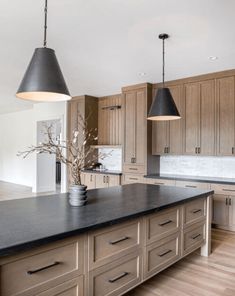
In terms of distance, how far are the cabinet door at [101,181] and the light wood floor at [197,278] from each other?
2.94 metres

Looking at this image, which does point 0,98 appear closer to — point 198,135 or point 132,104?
point 132,104

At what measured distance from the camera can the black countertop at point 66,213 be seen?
1465 millimetres

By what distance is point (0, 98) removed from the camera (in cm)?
730

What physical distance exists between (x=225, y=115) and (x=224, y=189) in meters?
1.28

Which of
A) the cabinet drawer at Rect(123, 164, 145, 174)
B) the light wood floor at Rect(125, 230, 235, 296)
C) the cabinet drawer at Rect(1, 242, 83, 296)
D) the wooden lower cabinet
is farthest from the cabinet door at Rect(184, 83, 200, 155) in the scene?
the cabinet drawer at Rect(1, 242, 83, 296)

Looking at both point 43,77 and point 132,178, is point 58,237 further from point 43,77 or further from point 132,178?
point 132,178

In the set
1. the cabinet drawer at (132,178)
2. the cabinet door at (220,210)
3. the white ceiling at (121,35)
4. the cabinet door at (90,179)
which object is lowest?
the cabinet door at (220,210)

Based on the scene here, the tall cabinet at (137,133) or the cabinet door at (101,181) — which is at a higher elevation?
the tall cabinet at (137,133)

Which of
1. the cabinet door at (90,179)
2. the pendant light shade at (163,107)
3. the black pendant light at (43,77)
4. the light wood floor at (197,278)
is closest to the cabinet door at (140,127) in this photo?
the cabinet door at (90,179)

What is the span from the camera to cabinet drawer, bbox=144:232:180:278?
2.32m

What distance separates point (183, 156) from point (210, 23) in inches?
116

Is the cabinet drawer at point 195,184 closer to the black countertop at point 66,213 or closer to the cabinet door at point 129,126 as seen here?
the cabinet door at point 129,126

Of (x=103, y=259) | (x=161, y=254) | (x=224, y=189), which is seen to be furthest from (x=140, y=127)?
(x=103, y=259)

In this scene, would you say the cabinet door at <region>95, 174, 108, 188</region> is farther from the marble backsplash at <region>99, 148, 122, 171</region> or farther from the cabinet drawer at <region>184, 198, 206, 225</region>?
the cabinet drawer at <region>184, 198, 206, 225</region>
